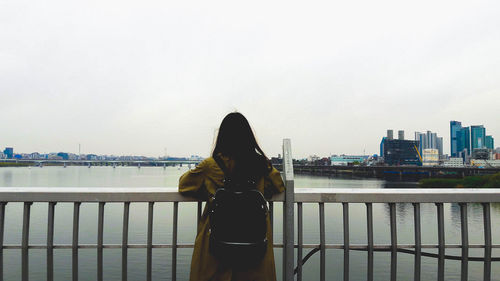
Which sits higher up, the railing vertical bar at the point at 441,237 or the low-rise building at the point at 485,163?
the railing vertical bar at the point at 441,237

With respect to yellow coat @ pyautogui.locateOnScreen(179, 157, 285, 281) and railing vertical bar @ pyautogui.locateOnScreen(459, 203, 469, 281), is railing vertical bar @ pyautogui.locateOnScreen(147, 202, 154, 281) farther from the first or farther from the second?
railing vertical bar @ pyautogui.locateOnScreen(459, 203, 469, 281)

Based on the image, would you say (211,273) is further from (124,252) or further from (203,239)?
(124,252)

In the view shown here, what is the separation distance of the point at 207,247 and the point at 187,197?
1.44ft

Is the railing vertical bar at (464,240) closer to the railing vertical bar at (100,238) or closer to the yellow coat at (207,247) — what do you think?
the yellow coat at (207,247)

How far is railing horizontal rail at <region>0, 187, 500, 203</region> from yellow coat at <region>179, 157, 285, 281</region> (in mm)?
202

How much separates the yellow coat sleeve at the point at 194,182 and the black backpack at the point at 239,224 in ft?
0.78

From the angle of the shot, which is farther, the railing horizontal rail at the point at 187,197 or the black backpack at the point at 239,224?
the railing horizontal rail at the point at 187,197

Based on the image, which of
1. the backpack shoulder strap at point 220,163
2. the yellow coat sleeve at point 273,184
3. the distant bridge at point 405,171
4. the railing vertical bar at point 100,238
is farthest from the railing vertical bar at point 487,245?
the distant bridge at point 405,171

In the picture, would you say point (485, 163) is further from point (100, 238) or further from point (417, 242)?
point (100, 238)

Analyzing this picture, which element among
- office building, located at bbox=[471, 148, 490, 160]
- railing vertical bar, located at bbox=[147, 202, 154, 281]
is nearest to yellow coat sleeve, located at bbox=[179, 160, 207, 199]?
railing vertical bar, located at bbox=[147, 202, 154, 281]

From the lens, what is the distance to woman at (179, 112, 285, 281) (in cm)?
187

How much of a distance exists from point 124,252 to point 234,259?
0.99 meters

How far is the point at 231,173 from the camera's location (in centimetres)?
187

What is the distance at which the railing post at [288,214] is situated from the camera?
221cm
